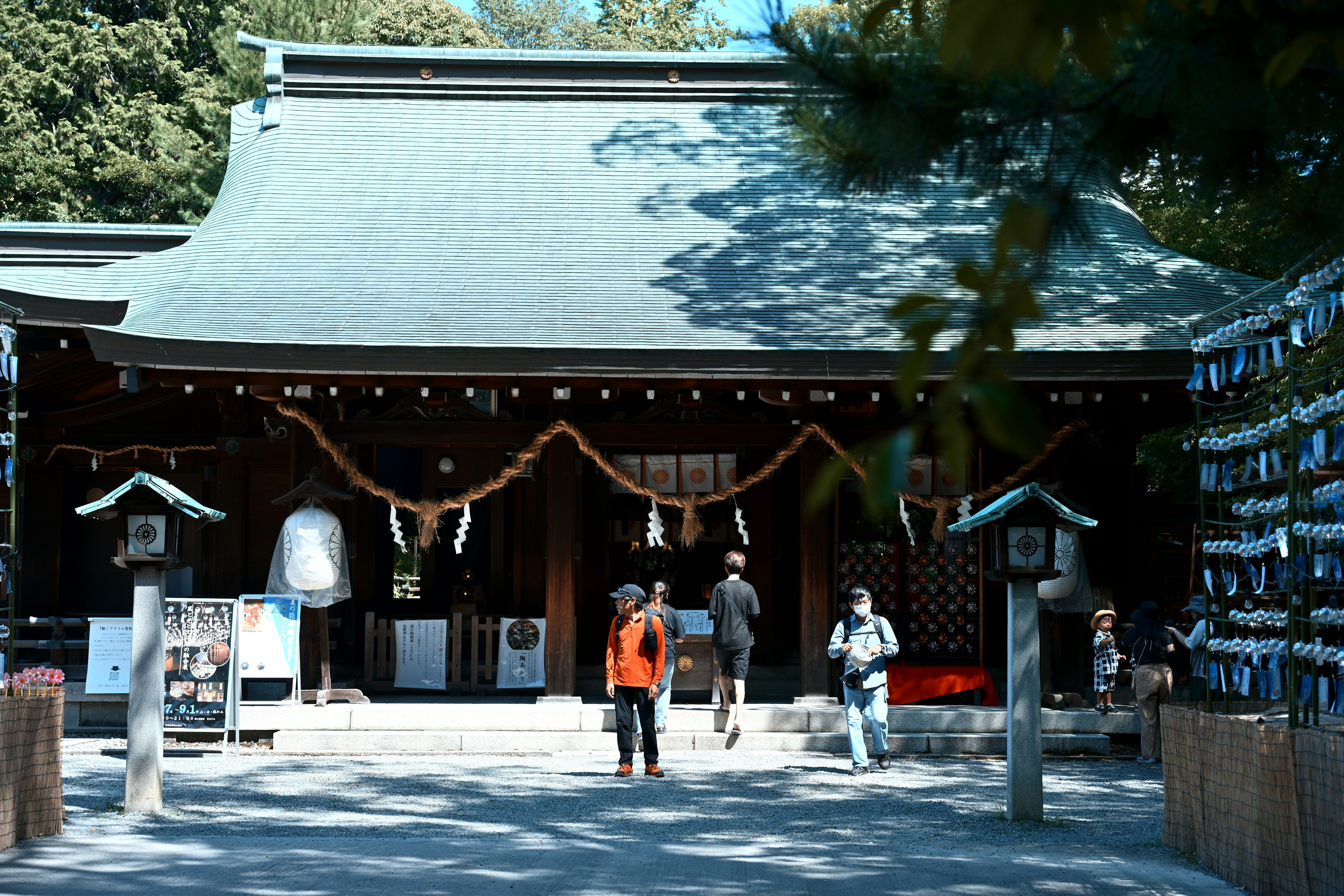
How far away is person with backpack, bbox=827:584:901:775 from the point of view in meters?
10.6

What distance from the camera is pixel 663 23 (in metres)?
35.8

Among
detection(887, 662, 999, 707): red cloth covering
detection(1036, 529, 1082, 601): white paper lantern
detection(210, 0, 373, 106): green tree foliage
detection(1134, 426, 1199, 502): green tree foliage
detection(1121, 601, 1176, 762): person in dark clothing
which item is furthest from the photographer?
detection(210, 0, 373, 106): green tree foliage

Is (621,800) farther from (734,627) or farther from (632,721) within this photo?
(734,627)

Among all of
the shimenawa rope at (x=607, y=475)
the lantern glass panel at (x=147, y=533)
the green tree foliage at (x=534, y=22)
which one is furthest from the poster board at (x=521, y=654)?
Result: the green tree foliage at (x=534, y=22)

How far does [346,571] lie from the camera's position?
12469 mm

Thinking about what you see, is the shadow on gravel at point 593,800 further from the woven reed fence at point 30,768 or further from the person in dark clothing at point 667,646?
the person in dark clothing at point 667,646

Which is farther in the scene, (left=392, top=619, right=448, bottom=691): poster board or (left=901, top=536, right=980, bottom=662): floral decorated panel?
(left=901, top=536, right=980, bottom=662): floral decorated panel

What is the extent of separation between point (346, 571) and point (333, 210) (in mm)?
5014

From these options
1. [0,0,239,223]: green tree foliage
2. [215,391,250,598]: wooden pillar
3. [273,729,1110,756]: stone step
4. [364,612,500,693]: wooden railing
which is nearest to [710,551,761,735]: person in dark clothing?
[273,729,1110,756]: stone step

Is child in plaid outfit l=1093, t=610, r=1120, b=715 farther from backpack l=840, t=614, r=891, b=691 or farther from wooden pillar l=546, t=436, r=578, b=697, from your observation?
wooden pillar l=546, t=436, r=578, b=697

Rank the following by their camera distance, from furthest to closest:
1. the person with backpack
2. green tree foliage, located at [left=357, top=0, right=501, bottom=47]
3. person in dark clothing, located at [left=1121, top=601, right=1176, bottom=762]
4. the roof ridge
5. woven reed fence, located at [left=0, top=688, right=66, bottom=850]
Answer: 1. green tree foliage, located at [left=357, top=0, right=501, bottom=47]
2. the roof ridge
3. person in dark clothing, located at [left=1121, top=601, right=1176, bottom=762]
4. the person with backpack
5. woven reed fence, located at [left=0, top=688, right=66, bottom=850]

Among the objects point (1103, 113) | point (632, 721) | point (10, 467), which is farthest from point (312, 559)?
point (1103, 113)

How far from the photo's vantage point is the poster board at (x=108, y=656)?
1212cm

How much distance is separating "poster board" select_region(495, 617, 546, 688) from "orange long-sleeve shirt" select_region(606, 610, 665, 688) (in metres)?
3.02
